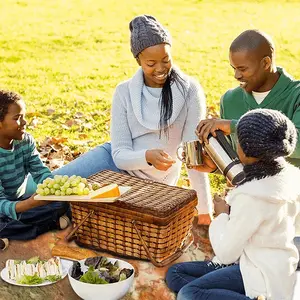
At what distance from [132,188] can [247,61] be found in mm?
899

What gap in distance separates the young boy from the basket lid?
1.16 ft

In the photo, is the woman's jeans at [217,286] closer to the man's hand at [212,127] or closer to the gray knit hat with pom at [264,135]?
the gray knit hat with pom at [264,135]

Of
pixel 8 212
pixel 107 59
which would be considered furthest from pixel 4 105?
pixel 107 59

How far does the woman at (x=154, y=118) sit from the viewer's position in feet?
12.9

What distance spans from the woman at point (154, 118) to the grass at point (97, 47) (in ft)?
5.19

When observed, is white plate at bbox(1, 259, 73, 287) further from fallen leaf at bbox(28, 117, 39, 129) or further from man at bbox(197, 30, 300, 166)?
fallen leaf at bbox(28, 117, 39, 129)

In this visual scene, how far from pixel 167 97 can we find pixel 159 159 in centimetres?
45

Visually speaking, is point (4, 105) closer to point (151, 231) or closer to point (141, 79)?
point (141, 79)

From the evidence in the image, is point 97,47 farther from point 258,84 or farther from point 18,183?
point 258,84

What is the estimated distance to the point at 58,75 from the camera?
26.5 feet

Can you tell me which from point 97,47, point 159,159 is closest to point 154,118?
point 159,159

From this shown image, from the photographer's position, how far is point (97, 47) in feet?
31.3

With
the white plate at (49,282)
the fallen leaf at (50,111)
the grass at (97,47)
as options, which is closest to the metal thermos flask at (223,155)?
the white plate at (49,282)

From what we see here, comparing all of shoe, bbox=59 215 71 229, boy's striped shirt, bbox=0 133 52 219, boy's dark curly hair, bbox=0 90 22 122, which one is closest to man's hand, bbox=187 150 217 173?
shoe, bbox=59 215 71 229
